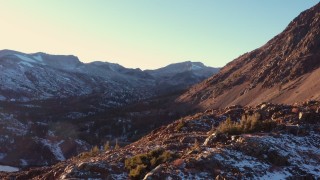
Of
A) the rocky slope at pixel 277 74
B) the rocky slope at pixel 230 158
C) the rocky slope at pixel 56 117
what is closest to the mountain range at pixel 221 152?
the rocky slope at pixel 230 158

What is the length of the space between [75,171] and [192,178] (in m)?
5.63

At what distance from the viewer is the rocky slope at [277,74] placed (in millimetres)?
76375

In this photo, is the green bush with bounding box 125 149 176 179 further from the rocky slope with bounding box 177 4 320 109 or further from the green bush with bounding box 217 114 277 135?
the rocky slope with bounding box 177 4 320 109

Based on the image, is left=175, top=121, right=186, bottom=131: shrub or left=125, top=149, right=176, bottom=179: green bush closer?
left=125, top=149, right=176, bottom=179: green bush

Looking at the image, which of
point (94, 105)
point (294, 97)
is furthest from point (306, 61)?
point (94, 105)

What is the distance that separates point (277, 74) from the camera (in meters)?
87.0

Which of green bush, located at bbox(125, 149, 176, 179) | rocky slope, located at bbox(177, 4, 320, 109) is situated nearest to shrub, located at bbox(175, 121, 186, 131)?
green bush, located at bbox(125, 149, 176, 179)

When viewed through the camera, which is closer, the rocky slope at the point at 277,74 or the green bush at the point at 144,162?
the green bush at the point at 144,162

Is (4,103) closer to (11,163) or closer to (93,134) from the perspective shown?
(93,134)

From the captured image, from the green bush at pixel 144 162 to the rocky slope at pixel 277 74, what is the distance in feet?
148

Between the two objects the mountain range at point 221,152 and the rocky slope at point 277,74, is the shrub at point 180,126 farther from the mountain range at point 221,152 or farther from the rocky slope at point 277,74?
the rocky slope at point 277,74

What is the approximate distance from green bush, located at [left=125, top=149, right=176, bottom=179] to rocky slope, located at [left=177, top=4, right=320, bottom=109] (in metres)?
45.0

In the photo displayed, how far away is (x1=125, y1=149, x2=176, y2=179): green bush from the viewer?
19.6 meters

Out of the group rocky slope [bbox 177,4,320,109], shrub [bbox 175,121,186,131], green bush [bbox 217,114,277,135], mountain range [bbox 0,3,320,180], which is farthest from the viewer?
rocky slope [bbox 177,4,320,109]
